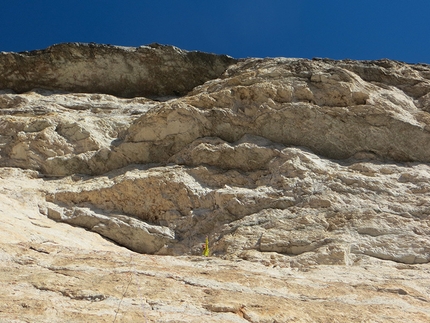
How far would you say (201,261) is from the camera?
5.12 metres

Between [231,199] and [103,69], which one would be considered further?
[103,69]

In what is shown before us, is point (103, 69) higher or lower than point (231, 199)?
higher

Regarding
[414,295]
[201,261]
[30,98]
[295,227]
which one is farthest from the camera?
[30,98]

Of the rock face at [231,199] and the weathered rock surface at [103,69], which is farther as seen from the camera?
the weathered rock surface at [103,69]

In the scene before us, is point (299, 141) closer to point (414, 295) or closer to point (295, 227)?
point (295, 227)

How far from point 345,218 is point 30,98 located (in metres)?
7.24

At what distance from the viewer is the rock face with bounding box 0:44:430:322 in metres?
4.02

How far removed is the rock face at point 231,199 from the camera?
13.2 feet

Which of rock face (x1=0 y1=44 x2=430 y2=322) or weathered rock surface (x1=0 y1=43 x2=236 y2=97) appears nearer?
rock face (x1=0 y1=44 x2=430 y2=322)

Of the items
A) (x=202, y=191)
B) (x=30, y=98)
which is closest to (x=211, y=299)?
(x=202, y=191)

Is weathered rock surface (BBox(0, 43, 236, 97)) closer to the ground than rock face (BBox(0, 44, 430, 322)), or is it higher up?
higher up

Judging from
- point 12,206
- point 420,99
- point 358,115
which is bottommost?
point 12,206

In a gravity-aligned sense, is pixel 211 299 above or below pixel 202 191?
below

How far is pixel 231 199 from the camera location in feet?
23.5
